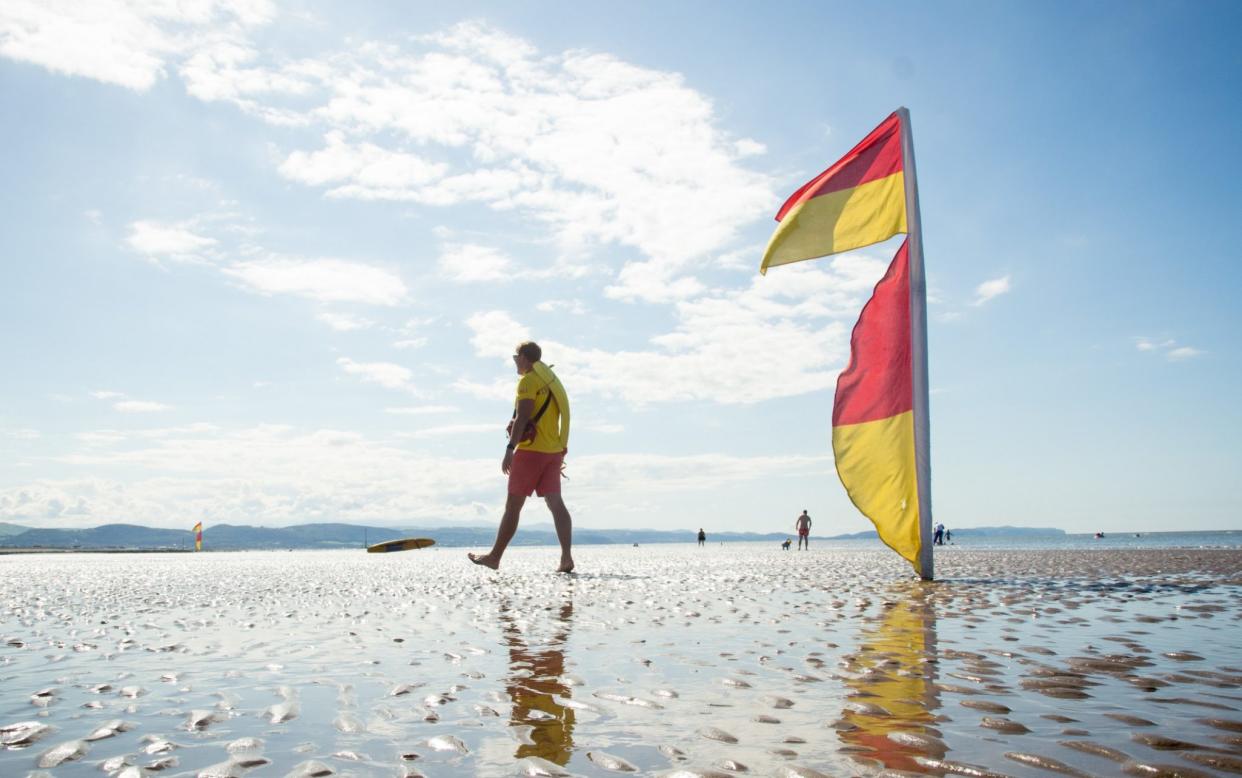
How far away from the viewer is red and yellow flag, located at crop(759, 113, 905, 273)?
9531 millimetres

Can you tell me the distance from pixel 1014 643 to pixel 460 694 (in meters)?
3.08

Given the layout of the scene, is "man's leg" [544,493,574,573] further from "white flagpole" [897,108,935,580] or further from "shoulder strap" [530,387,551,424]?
"white flagpole" [897,108,935,580]

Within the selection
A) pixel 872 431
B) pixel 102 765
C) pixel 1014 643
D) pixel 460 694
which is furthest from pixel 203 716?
pixel 872 431

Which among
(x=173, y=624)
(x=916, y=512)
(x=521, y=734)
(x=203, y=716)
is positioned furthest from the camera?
(x=916, y=512)

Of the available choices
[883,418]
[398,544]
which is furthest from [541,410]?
[398,544]

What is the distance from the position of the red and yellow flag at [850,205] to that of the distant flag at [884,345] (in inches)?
0.5

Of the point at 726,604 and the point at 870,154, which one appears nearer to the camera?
the point at 726,604

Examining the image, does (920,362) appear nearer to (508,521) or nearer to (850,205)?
(850,205)

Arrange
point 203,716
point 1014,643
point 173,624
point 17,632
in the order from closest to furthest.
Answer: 1. point 203,716
2. point 1014,643
3. point 17,632
4. point 173,624

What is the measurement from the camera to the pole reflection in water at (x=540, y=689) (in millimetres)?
2637

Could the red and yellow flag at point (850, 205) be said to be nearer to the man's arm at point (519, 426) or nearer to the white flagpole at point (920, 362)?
the white flagpole at point (920, 362)

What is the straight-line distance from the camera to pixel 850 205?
384 inches

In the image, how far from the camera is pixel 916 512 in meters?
8.90

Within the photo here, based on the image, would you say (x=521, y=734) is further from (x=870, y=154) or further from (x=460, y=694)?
(x=870, y=154)
